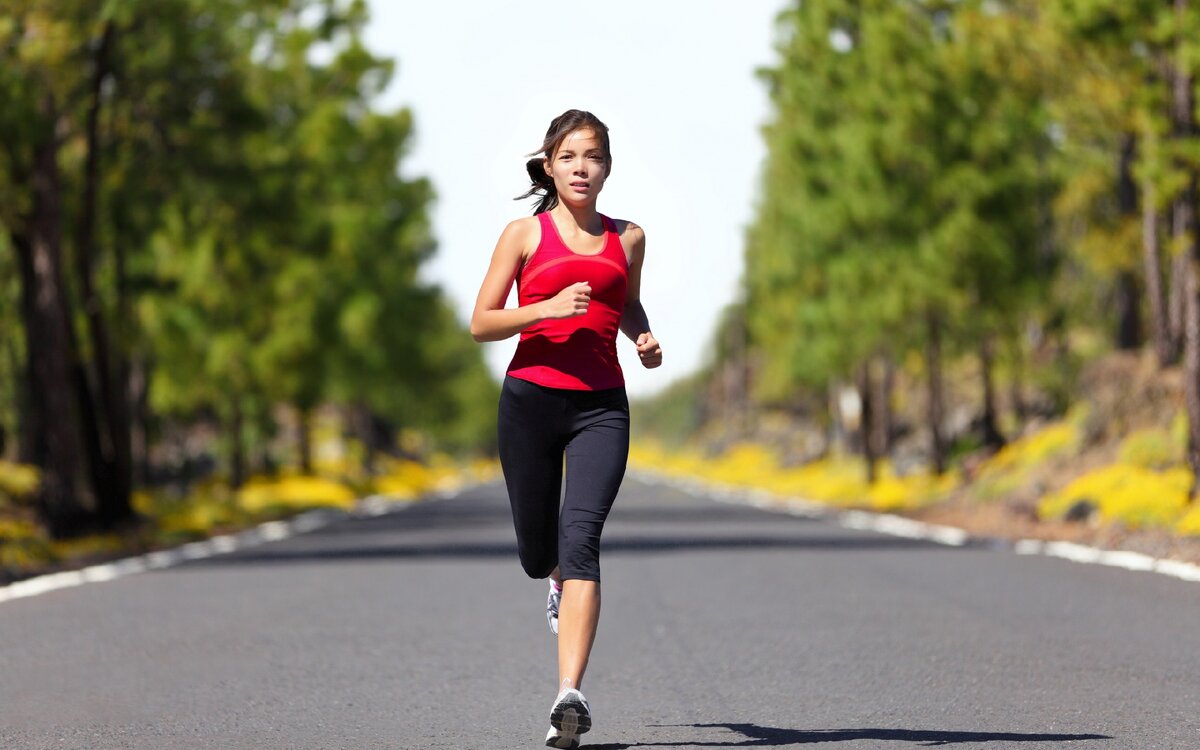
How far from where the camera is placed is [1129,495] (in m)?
22.3

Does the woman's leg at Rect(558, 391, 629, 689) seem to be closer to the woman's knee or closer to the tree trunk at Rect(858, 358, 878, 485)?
the woman's knee

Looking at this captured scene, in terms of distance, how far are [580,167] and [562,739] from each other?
6.29ft

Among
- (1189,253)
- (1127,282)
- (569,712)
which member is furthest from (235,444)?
(569,712)

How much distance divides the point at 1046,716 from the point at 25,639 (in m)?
6.20

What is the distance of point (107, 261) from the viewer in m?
32.9

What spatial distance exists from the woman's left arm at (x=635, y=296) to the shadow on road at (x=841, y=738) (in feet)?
4.60

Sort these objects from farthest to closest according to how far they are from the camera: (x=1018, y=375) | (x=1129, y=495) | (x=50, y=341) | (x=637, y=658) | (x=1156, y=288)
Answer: (x=1018, y=375), (x=1156, y=288), (x=50, y=341), (x=1129, y=495), (x=637, y=658)

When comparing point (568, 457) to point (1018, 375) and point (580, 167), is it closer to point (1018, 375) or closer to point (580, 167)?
point (580, 167)

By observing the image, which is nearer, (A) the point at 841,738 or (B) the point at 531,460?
(B) the point at 531,460

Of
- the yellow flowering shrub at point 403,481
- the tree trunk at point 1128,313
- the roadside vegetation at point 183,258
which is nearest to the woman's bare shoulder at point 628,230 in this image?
the roadside vegetation at point 183,258

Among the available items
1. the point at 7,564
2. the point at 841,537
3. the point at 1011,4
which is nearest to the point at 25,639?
the point at 7,564

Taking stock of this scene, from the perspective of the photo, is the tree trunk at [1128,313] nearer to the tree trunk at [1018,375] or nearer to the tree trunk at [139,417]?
the tree trunk at [1018,375]

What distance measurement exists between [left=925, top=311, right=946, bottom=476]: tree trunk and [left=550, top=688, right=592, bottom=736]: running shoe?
1192 inches

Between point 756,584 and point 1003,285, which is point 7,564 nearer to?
point 756,584
